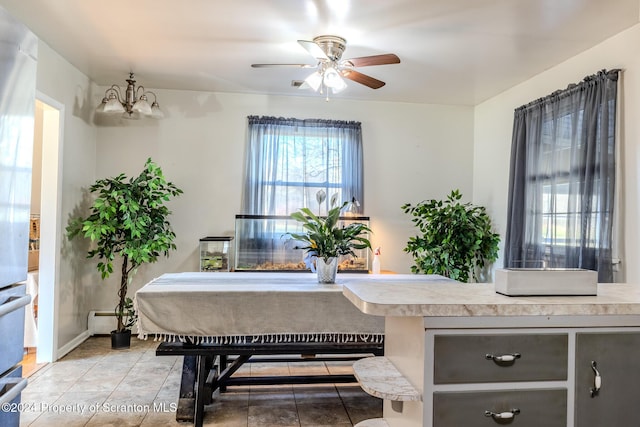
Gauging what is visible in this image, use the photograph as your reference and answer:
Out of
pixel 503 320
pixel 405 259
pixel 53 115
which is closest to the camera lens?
pixel 503 320

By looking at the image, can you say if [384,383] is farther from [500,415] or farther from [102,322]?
[102,322]

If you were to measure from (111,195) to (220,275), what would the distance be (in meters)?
1.59

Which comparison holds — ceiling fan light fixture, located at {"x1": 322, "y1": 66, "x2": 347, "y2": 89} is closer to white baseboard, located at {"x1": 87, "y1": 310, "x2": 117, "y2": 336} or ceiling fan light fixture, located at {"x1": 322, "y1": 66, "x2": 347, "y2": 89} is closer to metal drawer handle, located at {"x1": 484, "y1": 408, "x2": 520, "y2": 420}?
metal drawer handle, located at {"x1": 484, "y1": 408, "x2": 520, "y2": 420}

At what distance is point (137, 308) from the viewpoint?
7.36 ft

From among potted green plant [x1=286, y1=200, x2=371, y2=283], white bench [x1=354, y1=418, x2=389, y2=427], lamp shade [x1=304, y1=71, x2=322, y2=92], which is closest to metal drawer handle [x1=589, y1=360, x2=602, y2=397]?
white bench [x1=354, y1=418, x2=389, y2=427]

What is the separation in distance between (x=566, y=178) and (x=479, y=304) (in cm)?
259

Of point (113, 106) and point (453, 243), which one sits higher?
point (113, 106)

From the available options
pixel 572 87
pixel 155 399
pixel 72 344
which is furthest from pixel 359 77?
pixel 72 344

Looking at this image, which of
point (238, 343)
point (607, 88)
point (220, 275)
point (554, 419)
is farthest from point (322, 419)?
point (607, 88)

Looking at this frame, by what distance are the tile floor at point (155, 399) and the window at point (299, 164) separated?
172 centimetres

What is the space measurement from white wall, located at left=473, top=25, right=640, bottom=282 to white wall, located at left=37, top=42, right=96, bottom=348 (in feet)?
13.7

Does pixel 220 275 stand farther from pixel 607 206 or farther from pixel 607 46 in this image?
pixel 607 46

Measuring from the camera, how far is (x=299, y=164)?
457cm

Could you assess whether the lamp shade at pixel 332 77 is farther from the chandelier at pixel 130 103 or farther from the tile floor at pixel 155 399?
the tile floor at pixel 155 399
